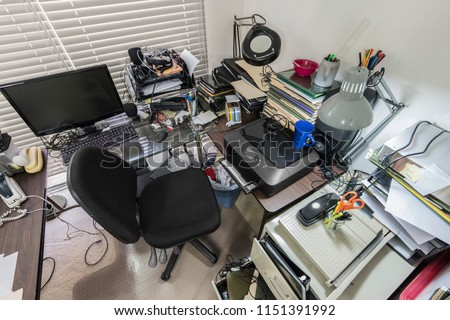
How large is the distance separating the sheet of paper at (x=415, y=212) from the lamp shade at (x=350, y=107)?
0.37 metres

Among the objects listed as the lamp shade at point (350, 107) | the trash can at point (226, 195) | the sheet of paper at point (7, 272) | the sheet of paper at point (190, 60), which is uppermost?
the lamp shade at point (350, 107)

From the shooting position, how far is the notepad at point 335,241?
782mm

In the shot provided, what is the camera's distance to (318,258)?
0.80 m

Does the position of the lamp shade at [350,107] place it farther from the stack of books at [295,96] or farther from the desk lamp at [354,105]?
the stack of books at [295,96]

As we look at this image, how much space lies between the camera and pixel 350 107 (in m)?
0.72

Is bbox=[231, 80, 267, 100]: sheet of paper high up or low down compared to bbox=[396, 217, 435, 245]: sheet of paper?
up

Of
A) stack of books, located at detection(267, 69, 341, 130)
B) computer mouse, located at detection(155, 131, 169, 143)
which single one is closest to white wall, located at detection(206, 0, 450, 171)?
stack of books, located at detection(267, 69, 341, 130)

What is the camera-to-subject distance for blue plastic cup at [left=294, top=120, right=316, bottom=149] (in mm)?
1027

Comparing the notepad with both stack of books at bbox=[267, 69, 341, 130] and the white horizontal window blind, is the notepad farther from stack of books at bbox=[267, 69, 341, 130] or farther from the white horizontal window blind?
the white horizontal window blind

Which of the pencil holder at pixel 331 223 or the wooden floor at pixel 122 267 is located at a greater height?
the pencil holder at pixel 331 223

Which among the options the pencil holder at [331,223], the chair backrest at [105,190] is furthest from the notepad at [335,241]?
the chair backrest at [105,190]

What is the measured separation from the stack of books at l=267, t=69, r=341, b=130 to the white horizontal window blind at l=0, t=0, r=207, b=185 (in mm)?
883

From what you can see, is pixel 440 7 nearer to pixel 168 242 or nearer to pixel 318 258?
pixel 318 258
